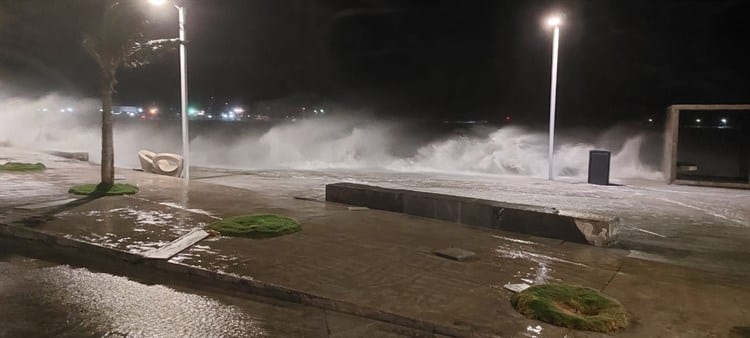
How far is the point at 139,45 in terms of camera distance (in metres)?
12.6

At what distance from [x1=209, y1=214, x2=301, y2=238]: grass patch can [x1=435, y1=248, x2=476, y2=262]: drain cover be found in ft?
8.74

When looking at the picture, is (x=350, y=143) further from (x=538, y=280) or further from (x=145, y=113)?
(x=145, y=113)

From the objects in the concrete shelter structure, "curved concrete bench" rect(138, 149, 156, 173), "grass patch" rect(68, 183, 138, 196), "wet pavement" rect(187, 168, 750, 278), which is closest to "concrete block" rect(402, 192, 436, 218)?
Answer: "wet pavement" rect(187, 168, 750, 278)

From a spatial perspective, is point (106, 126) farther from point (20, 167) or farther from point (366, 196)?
point (20, 167)

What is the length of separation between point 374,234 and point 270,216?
7.10ft

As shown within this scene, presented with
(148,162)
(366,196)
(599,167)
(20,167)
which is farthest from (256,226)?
(599,167)

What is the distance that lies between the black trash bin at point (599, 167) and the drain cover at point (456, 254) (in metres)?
11.7

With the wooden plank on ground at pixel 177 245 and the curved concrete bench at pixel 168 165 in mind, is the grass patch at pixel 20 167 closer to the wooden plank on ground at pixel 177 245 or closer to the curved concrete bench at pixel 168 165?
the curved concrete bench at pixel 168 165

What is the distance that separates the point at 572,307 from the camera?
17.8ft

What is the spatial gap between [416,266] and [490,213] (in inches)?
120

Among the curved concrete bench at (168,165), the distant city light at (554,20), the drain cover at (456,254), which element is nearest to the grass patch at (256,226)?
the drain cover at (456,254)

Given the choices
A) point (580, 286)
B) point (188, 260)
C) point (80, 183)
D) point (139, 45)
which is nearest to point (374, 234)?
point (188, 260)

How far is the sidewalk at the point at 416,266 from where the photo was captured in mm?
5242

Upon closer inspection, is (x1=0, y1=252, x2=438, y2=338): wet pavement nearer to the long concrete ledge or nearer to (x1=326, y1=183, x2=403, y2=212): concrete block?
the long concrete ledge
